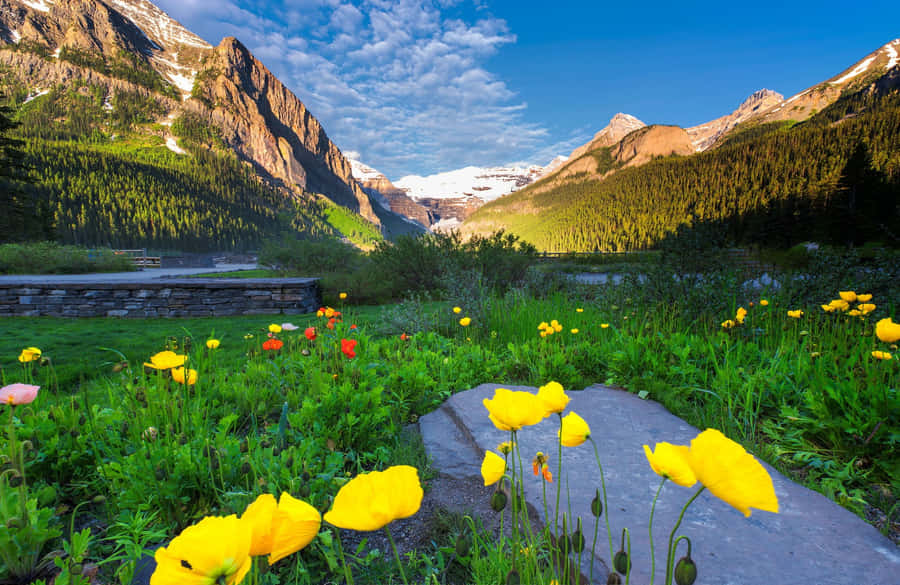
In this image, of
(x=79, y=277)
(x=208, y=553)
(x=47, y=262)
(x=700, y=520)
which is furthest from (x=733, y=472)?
(x=47, y=262)

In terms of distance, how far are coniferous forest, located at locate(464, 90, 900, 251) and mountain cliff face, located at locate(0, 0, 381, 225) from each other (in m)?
78.5

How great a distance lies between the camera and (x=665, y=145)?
227 feet

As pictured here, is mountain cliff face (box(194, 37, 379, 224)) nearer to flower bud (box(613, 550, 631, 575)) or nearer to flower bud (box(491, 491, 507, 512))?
flower bud (box(491, 491, 507, 512))

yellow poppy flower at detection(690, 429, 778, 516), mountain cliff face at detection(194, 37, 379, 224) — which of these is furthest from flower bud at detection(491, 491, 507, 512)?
mountain cliff face at detection(194, 37, 379, 224)

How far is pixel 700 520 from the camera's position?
1.38m

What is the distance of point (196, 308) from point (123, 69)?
10935cm

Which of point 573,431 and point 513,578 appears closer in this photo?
point 513,578

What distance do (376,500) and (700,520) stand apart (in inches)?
57.0

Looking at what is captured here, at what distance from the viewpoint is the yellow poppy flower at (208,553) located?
16.3 inches

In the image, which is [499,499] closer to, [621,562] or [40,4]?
[621,562]

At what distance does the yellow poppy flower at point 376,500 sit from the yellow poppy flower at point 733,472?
414 mm

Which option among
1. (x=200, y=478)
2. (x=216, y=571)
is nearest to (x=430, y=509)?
(x=200, y=478)

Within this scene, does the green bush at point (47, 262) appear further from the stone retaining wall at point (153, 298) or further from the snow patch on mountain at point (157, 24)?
the snow patch on mountain at point (157, 24)

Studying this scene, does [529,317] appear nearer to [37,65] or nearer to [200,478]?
[200,478]
